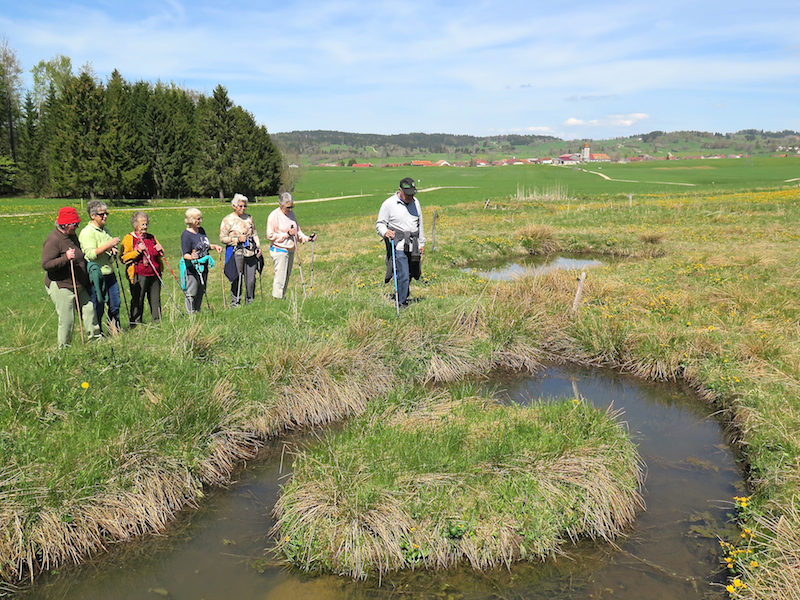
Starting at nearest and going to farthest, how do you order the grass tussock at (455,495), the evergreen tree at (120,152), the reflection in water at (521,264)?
the grass tussock at (455,495), the reflection in water at (521,264), the evergreen tree at (120,152)

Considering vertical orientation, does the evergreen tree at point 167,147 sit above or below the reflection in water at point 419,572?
above

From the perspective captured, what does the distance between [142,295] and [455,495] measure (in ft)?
19.6

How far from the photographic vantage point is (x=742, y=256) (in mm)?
14047

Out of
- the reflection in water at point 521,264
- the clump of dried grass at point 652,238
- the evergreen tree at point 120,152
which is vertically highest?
the evergreen tree at point 120,152

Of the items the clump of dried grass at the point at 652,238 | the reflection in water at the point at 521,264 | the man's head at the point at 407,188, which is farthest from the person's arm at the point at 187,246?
the clump of dried grass at the point at 652,238

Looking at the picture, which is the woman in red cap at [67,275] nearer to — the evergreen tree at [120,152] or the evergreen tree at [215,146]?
the evergreen tree at [120,152]

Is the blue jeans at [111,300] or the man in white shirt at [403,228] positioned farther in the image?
the man in white shirt at [403,228]

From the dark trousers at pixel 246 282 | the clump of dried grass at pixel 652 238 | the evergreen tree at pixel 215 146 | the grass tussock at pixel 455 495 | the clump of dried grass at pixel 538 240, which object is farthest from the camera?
the evergreen tree at pixel 215 146

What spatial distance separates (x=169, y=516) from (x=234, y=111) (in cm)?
4872

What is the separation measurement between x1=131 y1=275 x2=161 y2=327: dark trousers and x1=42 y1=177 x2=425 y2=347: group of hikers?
14 mm

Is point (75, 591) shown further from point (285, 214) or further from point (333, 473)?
point (285, 214)

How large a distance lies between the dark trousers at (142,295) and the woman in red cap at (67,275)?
69cm

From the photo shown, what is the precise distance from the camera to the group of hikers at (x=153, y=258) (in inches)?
289

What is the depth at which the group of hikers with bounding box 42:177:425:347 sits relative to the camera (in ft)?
24.0
